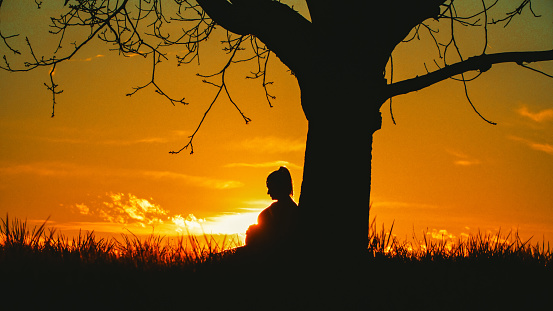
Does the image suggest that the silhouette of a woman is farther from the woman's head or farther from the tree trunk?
the tree trunk

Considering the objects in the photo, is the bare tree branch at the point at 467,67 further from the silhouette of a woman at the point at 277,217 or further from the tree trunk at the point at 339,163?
the silhouette of a woman at the point at 277,217

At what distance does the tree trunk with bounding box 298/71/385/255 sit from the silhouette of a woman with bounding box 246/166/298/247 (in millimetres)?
504

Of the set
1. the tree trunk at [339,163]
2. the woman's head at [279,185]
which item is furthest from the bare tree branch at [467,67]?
the woman's head at [279,185]

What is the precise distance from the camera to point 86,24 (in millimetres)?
6934

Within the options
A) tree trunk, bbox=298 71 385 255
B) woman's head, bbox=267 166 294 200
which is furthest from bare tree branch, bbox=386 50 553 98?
woman's head, bbox=267 166 294 200

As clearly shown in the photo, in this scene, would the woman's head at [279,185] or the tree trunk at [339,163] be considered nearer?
the tree trunk at [339,163]

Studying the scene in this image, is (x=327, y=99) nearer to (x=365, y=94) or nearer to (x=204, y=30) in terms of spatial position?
(x=365, y=94)

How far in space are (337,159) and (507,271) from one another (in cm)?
244

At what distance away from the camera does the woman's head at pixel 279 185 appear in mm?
→ 6234

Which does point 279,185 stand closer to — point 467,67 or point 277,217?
point 277,217

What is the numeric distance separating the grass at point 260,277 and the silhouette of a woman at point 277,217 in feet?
0.82

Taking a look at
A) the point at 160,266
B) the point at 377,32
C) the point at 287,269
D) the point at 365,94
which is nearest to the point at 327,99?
the point at 365,94

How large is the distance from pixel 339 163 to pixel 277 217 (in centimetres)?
110

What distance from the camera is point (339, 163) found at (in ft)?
18.0
